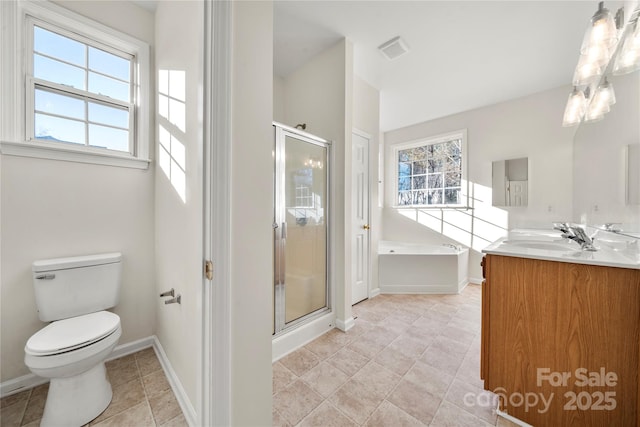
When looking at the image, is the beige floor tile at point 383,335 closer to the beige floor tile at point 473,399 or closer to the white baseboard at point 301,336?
the white baseboard at point 301,336

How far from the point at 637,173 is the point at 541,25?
1612mm

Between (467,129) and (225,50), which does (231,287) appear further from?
(467,129)

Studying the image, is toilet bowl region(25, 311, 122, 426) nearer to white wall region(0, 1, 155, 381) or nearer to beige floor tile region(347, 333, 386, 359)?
white wall region(0, 1, 155, 381)

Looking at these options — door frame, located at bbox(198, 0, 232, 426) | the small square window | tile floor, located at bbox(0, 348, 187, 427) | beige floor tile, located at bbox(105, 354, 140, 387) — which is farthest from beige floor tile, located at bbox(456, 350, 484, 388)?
the small square window

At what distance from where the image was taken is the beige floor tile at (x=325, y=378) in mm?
1445

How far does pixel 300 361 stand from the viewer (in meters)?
1.73

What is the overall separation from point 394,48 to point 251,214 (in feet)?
7.62

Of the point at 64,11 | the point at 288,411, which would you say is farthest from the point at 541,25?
the point at 64,11

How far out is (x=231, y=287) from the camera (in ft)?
2.74

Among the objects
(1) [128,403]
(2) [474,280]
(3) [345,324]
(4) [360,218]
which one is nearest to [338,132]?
(4) [360,218]

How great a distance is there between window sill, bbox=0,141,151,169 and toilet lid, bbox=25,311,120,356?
1067 millimetres

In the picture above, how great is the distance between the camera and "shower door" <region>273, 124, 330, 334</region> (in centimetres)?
190

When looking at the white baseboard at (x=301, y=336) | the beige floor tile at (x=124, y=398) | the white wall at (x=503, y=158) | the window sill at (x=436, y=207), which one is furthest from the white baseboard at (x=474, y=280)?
the beige floor tile at (x=124, y=398)

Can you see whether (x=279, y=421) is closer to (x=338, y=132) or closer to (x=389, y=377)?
(x=389, y=377)
